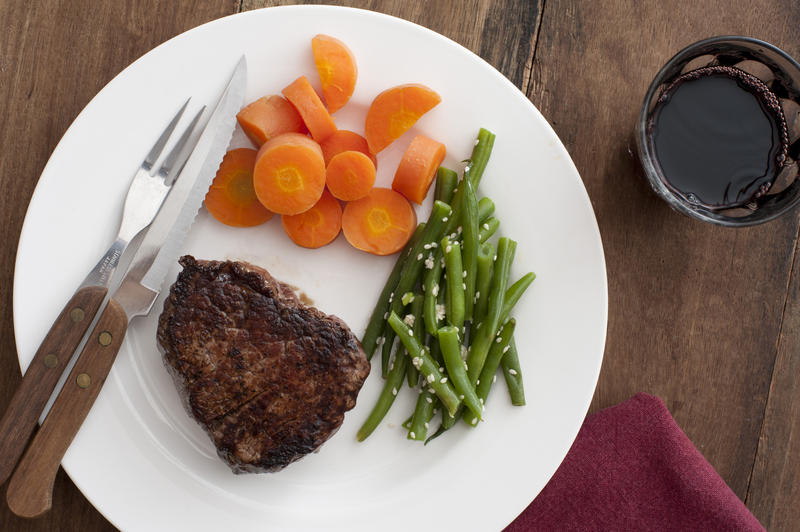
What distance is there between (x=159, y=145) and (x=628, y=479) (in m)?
2.93

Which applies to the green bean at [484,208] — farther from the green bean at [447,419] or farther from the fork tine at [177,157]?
the fork tine at [177,157]

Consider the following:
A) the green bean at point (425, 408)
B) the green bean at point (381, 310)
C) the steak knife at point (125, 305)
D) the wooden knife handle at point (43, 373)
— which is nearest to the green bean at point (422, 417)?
the green bean at point (425, 408)

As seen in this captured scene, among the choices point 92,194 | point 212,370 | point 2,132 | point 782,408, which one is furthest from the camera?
point 782,408

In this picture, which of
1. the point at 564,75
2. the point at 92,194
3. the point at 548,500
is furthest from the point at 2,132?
the point at 548,500

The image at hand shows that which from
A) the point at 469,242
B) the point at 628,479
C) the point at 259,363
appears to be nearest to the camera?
the point at 259,363

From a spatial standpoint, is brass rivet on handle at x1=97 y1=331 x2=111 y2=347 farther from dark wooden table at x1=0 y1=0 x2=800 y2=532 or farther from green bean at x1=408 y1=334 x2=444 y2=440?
green bean at x1=408 y1=334 x2=444 y2=440

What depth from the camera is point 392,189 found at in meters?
2.79

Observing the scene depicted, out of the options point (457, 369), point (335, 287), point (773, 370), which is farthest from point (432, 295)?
point (773, 370)

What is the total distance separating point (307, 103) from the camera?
104 inches

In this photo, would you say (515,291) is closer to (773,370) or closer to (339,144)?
(339,144)

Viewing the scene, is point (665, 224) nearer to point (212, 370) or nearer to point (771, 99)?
point (771, 99)

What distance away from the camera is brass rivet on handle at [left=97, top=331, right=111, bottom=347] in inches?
103

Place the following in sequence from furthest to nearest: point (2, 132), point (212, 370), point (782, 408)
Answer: point (782, 408) < point (2, 132) < point (212, 370)

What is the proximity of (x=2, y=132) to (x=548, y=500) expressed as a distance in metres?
3.45
